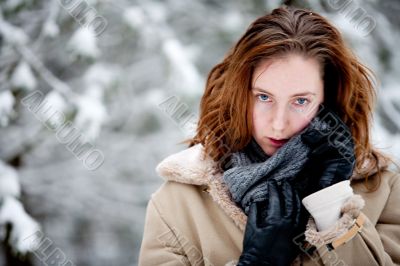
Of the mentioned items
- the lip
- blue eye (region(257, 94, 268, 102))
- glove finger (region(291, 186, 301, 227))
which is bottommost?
glove finger (region(291, 186, 301, 227))

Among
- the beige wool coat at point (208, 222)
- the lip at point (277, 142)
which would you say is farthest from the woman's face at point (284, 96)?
Answer: the beige wool coat at point (208, 222)

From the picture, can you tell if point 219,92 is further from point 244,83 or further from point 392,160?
point 392,160

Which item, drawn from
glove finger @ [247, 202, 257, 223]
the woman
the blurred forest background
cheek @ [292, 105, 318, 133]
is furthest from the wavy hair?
the blurred forest background

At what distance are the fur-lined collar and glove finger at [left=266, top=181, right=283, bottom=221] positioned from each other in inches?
5.3

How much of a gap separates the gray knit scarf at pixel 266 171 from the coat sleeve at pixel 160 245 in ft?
0.83

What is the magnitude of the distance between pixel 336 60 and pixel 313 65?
0.35 feet

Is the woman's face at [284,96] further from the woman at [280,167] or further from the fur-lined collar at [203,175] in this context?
the fur-lined collar at [203,175]

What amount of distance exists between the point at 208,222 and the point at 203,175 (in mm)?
154

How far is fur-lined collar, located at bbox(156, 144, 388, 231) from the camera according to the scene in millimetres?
1481

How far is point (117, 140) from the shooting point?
9.70ft

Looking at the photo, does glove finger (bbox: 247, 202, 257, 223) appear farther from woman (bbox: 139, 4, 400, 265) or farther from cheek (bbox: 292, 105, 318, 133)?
cheek (bbox: 292, 105, 318, 133)

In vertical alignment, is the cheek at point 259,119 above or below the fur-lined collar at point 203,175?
above

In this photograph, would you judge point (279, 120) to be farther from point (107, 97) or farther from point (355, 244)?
point (107, 97)

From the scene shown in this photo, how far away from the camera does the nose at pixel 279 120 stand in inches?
54.4
